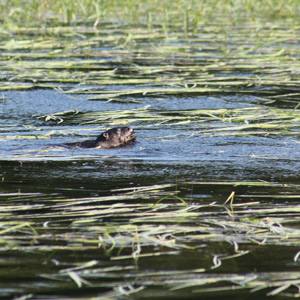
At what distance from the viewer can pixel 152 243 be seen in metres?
4.32

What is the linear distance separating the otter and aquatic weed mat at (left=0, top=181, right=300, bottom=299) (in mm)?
1986

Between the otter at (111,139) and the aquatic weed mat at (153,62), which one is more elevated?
the otter at (111,139)

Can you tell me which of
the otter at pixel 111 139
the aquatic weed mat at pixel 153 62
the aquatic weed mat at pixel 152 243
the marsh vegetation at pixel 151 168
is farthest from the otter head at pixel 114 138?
the aquatic weed mat at pixel 153 62

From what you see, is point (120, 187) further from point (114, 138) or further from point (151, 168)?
point (114, 138)

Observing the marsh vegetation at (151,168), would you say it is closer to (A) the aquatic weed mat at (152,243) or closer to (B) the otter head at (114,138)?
(A) the aquatic weed mat at (152,243)

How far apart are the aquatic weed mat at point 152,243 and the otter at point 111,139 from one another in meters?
1.99

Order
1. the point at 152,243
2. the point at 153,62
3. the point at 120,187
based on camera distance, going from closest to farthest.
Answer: the point at 152,243, the point at 120,187, the point at 153,62

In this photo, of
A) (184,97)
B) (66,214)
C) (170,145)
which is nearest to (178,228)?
(66,214)

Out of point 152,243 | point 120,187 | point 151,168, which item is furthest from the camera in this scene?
point 151,168

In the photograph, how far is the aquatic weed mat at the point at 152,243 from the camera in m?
3.68

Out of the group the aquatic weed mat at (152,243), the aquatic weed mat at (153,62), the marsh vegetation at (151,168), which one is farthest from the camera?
the aquatic weed mat at (153,62)

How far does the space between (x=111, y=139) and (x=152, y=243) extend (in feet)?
11.1

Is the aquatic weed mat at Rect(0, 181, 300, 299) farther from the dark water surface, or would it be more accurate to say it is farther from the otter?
the otter

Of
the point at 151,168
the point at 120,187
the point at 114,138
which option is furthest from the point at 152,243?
the point at 114,138
